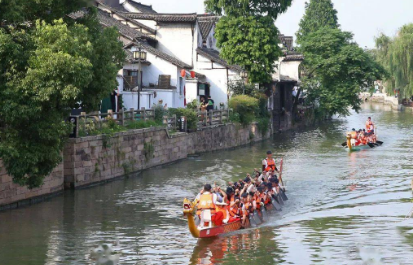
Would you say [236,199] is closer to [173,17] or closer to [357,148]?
[357,148]

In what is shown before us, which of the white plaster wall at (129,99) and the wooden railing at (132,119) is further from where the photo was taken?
the white plaster wall at (129,99)

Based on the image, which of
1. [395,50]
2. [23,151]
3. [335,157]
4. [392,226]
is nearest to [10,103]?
[23,151]

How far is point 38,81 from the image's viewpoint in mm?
20828

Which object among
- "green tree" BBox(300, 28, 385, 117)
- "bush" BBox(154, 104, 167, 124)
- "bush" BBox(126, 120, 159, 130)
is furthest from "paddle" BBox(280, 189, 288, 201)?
"green tree" BBox(300, 28, 385, 117)

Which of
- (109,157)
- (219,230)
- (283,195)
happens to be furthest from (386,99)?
(219,230)

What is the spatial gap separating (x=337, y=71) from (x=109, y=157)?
36683 millimetres

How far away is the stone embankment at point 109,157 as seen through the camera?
25328 millimetres

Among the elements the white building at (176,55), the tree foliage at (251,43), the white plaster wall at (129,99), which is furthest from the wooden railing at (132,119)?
the tree foliage at (251,43)

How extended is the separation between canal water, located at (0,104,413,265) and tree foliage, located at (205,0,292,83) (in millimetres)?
14233

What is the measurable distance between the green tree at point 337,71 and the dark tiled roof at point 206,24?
1154 cm

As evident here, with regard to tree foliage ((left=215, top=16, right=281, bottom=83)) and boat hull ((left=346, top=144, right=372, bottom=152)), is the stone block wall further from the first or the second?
tree foliage ((left=215, top=16, right=281, bottom=83))

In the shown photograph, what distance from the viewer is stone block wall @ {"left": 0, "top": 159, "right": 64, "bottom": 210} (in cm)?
2388

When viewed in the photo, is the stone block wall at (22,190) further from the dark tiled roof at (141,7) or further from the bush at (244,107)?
the dark tiled roof at (141,7)

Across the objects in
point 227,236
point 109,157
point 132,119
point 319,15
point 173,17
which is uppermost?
point 319,15
